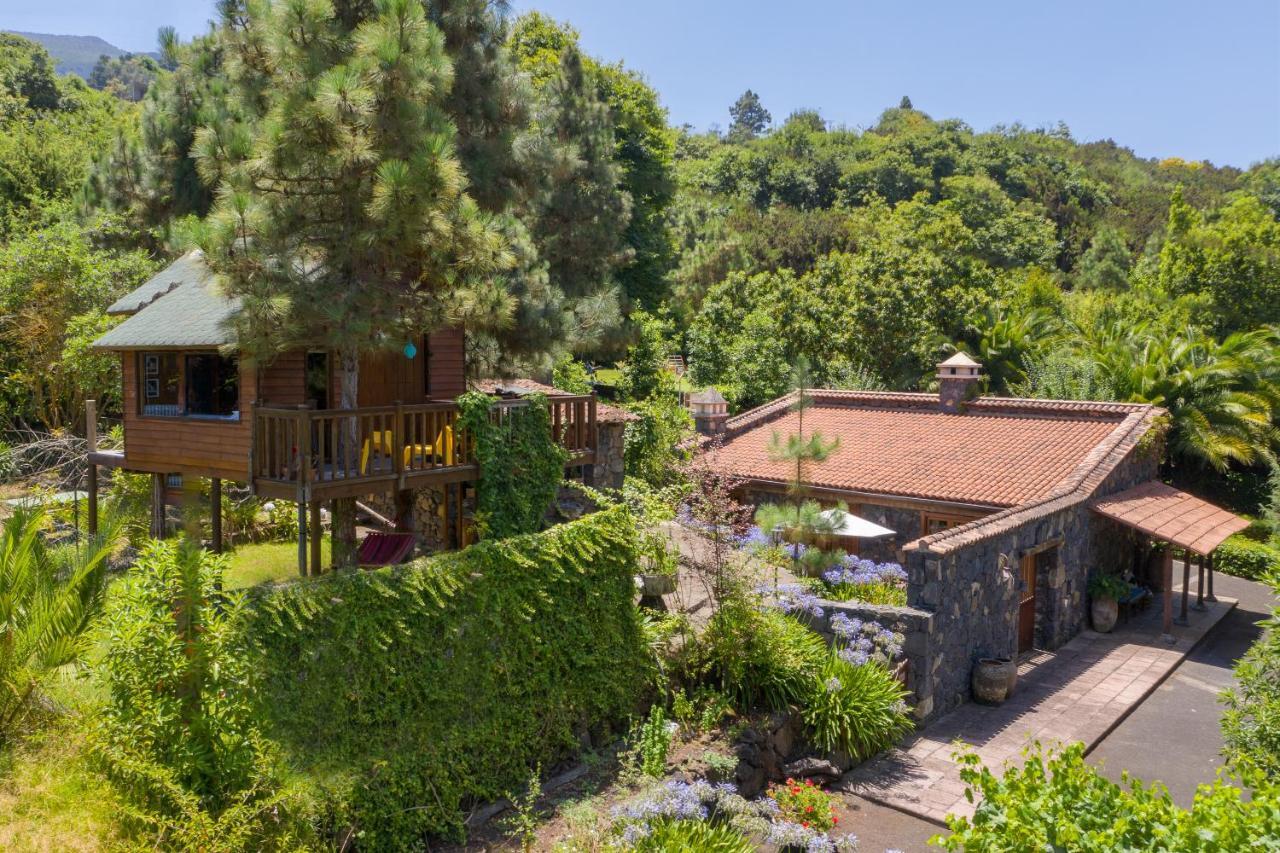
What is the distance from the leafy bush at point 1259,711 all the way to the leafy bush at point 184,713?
853cm

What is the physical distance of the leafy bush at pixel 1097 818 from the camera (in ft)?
14.6

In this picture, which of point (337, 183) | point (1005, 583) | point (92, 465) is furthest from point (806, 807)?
point (92, 465)

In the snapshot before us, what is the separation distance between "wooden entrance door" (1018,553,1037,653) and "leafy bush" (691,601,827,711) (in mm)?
6343

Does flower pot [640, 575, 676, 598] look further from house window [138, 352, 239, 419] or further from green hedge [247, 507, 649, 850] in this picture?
house window [138, 352, 239, 419]

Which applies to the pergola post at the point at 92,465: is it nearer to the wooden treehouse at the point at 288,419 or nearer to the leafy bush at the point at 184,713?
the wooden treehouse at the point at 288,419

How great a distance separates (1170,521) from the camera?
1641cm

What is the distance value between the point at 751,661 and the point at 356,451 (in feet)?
20.7

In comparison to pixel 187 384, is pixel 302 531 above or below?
below

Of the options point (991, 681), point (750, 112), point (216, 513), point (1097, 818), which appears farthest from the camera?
point (750, 112)

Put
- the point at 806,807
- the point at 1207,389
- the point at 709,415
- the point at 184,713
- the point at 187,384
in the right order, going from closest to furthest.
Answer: the point at 184,713 < the point at 806,807 < the point at 187,384 < the point at 709,415 < the point at 1207,389

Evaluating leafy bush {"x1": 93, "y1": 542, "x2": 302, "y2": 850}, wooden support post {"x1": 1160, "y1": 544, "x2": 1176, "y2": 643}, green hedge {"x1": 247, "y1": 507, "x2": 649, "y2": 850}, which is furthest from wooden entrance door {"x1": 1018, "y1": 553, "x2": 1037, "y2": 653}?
leafy bush {"x1": 93, "y1": 542, "x2": 302, "y2": 850}

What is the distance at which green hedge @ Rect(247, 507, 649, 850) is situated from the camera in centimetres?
725

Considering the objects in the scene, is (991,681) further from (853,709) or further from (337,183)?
(337,183)

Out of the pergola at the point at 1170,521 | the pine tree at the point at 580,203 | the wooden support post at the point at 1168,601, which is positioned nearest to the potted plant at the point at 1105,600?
the wooden support post at the point at 1168,601
